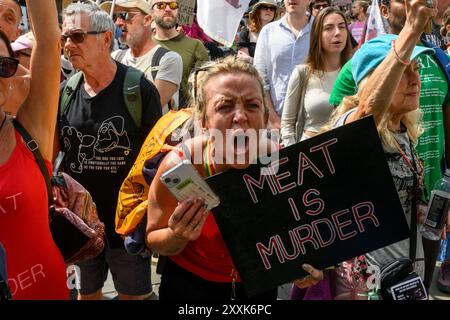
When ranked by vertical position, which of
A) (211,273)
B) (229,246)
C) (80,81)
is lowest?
(211,273)

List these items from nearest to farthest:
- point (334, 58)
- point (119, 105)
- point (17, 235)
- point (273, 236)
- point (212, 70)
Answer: point (17, 235), point (273, 236), point (212, 70), point (119, 105), point (334, 58)

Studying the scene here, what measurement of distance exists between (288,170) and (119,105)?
5.11 ft

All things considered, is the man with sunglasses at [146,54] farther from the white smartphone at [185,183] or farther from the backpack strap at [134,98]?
the white smartphone at [185,183]

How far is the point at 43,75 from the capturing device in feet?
6.97

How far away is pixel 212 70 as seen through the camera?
2262 millimetres

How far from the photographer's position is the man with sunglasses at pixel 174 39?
540cm

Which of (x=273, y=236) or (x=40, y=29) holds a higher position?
(x=40, y=29)

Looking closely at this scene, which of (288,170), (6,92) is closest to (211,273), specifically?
(288,170)

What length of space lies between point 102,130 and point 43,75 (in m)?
1.14

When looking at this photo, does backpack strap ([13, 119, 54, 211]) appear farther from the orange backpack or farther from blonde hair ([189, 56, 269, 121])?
blonde hair ([189, 56, 269, 121])

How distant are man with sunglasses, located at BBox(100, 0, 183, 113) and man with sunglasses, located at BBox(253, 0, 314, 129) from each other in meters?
0.85

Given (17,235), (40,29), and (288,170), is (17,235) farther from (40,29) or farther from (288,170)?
(288,170)

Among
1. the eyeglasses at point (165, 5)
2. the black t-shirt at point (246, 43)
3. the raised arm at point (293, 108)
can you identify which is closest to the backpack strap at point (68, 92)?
the raised arm at point (293, 108)

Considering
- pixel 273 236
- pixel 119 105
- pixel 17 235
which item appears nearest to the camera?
pixel 17 235
